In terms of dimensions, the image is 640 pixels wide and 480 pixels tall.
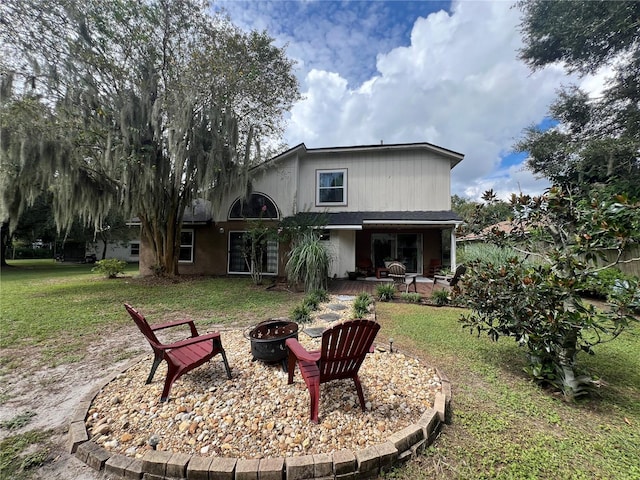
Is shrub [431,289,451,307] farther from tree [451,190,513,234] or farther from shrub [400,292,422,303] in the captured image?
tree [451,190,513,234]

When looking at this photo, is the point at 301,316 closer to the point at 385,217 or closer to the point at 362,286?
the point at 362,286

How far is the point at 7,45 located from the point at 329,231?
38.3 feet

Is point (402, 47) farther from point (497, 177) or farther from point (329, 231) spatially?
point (497, 177)

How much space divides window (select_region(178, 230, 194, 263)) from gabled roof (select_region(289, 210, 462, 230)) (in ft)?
19.3

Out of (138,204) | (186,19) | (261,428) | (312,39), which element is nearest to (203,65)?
(186,19)

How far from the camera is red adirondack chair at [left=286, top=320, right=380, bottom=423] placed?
2312mm

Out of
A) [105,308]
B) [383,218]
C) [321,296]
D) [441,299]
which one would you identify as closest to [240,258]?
[105,308]

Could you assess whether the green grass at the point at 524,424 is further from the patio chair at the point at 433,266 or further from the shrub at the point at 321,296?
the patio chair at the point at 433,266

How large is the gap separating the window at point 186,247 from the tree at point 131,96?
3041 millimetres

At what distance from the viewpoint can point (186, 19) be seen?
358 inches

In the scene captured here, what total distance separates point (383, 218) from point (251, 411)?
9.39m

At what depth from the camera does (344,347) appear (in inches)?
93.8

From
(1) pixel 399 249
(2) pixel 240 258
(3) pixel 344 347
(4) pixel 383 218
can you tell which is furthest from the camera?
(1) pixel 399 249

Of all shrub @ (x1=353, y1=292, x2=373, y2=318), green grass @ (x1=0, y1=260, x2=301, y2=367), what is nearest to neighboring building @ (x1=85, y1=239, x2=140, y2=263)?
green grass @ (x1=0, y1=260, x2=301, y2=367)
